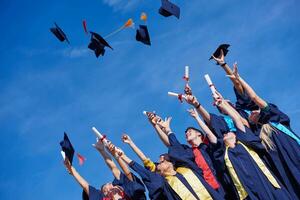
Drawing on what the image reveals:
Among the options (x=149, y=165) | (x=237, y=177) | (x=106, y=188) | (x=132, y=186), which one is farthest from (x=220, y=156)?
(x=106, y=188)

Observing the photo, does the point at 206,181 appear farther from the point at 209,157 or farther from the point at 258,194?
the point at 258,194

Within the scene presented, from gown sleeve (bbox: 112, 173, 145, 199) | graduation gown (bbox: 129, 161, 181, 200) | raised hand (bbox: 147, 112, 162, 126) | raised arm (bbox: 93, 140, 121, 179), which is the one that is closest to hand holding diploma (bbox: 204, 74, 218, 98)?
raised hand (bbox: 147, 112, 162, 126)

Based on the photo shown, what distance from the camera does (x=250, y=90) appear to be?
5.78m

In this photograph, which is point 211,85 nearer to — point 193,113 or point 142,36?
point 193,113

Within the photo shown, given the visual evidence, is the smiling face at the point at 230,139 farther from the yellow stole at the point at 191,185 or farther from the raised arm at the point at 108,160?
the raised arm at the point at 108,160

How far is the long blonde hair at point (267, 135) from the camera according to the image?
5879mm

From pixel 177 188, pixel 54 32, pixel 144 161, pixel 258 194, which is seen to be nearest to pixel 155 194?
pixel 177 188

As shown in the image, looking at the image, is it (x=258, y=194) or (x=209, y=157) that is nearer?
(x=258, y=194)

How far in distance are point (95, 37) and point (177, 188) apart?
306cm

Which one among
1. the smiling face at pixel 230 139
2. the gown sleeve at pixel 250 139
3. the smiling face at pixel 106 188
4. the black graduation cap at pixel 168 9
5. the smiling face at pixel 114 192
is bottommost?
the gown sleeve at pixel 250 139

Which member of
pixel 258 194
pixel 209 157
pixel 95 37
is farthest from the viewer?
pixel 95 37

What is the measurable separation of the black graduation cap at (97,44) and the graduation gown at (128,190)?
223 cm

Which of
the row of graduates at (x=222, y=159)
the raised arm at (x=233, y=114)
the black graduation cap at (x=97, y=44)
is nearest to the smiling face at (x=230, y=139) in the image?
the row of graduates at (x=222, y=159)

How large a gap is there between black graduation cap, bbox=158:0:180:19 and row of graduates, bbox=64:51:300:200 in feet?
5.16
